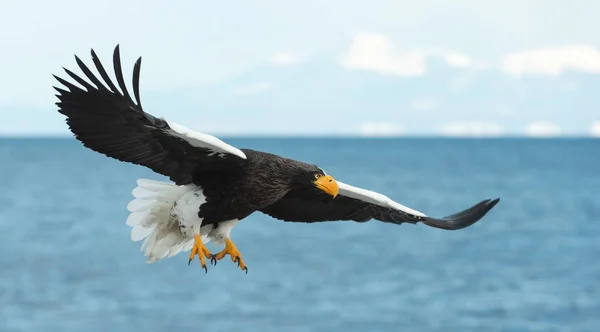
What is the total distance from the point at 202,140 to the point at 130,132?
1.86 ft

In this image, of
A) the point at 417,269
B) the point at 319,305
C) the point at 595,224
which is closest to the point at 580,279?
the point at 417,269

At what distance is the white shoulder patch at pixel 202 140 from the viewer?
736 centimetres

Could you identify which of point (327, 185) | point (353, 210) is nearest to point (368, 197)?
point (353, 210)

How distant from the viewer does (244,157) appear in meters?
7.73

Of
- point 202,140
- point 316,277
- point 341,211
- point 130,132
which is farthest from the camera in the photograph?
point 316,277

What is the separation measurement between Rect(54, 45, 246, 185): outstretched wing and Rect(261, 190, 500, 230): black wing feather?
1285 mm

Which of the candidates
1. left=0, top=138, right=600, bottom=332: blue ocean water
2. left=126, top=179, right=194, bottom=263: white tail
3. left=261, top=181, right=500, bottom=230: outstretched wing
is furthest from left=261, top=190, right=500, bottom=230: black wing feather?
left=0, top=138, right=600, bottom=332: blue ocean water

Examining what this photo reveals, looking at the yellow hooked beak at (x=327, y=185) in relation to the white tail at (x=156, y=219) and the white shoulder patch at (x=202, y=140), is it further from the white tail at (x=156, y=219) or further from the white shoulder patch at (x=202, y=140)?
the white tail at (x=156, y=219)

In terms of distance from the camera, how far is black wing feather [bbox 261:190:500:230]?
9.03 metres

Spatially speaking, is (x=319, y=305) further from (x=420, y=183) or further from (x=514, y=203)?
(x=420, y=183)

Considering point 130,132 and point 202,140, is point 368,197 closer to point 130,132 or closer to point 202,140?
point 202,140

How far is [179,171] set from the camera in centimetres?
799

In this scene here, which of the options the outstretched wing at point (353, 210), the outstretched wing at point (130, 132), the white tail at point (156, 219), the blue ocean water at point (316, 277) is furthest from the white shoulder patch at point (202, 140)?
the blue ocean water at point (316, 277)

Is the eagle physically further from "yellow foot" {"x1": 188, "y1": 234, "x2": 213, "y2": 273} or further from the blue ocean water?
the blue ocean water
